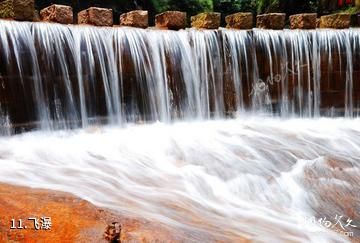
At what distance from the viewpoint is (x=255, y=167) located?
242 inches

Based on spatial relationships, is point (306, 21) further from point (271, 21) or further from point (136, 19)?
point (136, 19)

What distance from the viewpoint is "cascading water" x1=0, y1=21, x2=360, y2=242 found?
4.58m

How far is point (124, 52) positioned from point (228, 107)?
2620mm

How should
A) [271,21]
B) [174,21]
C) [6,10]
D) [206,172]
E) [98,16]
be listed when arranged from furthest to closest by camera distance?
1. [271,21]
2. [174,21]
3. [98,16]
4. [6,10]
5. [206,172]

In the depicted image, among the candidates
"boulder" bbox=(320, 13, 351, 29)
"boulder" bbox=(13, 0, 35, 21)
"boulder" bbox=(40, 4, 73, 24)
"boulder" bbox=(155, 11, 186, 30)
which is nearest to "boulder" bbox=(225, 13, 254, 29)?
"boulder" bbox=(155, 11, 186, 30)

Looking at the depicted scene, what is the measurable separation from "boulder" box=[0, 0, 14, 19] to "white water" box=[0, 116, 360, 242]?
219cm

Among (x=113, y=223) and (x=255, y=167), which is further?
(x=255, y=167)

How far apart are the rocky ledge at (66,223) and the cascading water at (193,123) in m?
0.39

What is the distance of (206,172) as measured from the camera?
228 inches

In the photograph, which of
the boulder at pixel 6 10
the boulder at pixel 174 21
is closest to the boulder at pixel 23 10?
the boulder at pixel 6 10

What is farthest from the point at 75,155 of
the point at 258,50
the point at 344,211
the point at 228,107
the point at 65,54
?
the point at 258,50

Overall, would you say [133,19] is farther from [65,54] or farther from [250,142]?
[250,142]

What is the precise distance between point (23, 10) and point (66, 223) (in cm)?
527

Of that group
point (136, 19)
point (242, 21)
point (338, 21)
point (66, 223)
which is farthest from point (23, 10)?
point (338, 21)
